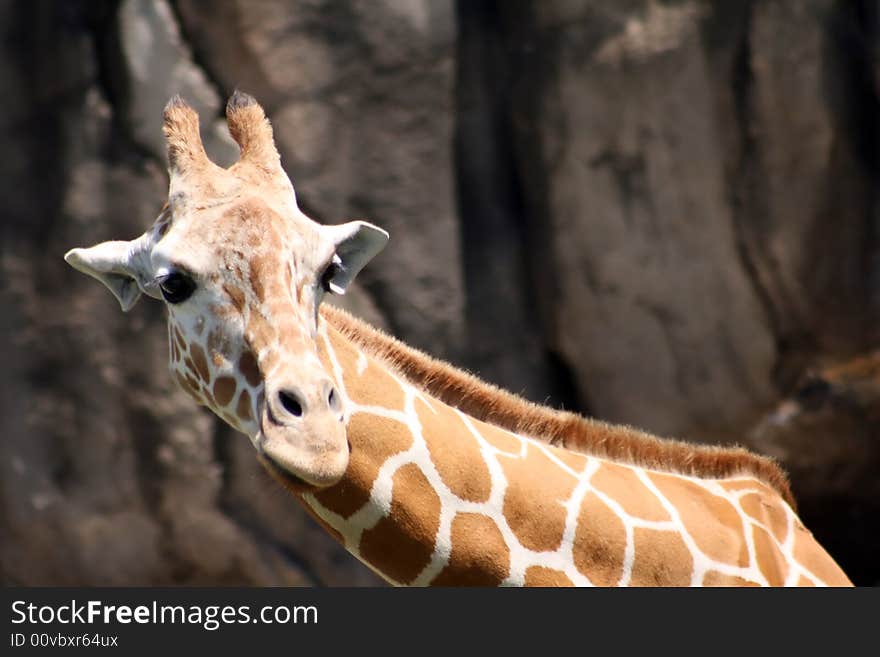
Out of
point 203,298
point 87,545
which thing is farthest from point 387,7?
point 203,298

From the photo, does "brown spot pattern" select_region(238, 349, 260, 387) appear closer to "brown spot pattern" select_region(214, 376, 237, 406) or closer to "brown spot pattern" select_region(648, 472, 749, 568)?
"brown spot pattern" select_region(214, 376, 237, 406)

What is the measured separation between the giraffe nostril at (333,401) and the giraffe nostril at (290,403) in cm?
7

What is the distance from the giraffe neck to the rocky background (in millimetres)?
2828

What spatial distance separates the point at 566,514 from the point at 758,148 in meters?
3.37

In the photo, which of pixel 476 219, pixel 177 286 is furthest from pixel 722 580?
pixel 476 219

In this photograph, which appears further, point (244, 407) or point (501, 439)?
point (501, 439)

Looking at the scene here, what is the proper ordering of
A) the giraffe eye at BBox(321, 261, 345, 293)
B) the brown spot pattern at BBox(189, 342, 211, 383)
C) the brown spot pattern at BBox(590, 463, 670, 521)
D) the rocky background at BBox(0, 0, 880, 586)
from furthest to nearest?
1. the rocky background at BBox(0, 0, 880, 586)
2. the brown spot pattern at BBox(590, 463, 670, 521)
3. the giraffe eye at BBox(321, 261, 345, 293)
4. the brown spot pattern at BBox(189, 342, 211, 383)

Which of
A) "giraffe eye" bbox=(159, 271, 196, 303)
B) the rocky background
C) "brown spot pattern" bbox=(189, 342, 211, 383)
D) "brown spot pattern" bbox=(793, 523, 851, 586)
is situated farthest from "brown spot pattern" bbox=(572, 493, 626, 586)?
the rocky background

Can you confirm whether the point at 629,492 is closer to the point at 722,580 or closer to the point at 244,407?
the point at 722,580

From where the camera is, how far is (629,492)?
3172 millimetres

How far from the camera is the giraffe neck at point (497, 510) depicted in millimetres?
2896

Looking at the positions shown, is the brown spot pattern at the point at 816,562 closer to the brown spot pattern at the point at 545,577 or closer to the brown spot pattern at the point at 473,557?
the brown spot pattern at the point at 545,577

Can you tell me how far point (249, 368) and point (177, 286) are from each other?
10.2 inches

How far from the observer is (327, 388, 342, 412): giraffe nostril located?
8.51 ft
